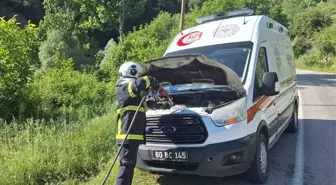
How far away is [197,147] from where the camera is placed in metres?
4.42

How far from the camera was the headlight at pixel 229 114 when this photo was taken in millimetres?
4426

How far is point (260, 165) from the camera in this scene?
498cm

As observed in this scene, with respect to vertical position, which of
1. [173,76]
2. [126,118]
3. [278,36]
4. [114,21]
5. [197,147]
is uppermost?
[114,21]

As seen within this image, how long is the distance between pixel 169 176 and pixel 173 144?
3.26 ft

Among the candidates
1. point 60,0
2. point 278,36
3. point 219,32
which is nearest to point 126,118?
point 219,32

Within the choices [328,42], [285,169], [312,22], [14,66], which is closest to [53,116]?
[14,66]

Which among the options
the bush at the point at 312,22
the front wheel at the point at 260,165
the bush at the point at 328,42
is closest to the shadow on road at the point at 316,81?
the front wheel at the point at 260,165

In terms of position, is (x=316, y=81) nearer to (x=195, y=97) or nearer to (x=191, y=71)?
(x=191, y=71)

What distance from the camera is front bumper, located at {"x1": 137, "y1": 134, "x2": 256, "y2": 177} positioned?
172 inches

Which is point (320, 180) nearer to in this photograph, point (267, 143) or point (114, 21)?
point (267, 143)

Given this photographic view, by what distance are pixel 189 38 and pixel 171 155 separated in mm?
2668

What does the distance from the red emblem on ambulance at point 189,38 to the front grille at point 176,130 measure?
2164 millimetres

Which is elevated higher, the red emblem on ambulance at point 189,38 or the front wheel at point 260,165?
the red emblem on ambulance at point 189,38

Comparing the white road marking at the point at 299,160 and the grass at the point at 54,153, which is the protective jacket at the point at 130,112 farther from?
the white road marking at the point at 299,160
